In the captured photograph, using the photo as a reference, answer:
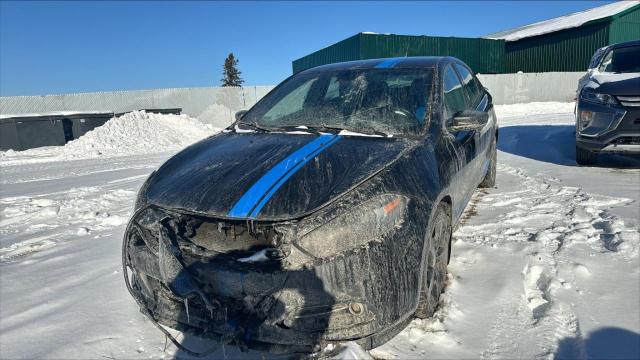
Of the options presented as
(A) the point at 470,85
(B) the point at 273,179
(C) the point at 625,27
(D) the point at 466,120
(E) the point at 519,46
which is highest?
(C) the point at 625,27

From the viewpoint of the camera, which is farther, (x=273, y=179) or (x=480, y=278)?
(x=480, y=278)

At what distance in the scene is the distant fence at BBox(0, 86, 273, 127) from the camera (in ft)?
57.2

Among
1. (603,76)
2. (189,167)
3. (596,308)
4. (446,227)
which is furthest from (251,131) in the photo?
(603,76)

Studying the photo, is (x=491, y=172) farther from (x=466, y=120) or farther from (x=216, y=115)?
(x=216, y=115)

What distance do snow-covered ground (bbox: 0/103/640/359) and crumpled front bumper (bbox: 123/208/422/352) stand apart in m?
0.17

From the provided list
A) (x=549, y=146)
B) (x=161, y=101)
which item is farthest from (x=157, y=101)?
(x=549, y=146)

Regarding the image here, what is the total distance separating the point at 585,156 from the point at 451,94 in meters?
3.96

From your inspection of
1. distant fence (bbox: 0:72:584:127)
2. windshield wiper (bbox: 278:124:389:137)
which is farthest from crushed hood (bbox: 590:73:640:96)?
distant fence (bbox: 0:72:584:127)

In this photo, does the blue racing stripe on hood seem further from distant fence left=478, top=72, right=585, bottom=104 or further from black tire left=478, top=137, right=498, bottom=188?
distant fence left=478, top=72, right=585, bottom=104

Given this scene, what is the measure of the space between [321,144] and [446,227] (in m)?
0.94

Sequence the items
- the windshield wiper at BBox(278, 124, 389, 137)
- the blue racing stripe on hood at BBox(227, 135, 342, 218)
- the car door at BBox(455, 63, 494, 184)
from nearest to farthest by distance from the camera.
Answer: the blue racing stripe on hood at BBox(227, 135, 342, 218), the windshield wiper at BBox(278, 124, 389, 137), the car door at BBox(455, 63, 494, 184)

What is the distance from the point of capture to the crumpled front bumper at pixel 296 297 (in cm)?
178

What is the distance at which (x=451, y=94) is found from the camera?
3.29 m

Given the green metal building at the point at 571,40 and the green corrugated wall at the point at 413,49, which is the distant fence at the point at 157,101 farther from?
the green metal building at the point at 571,40
